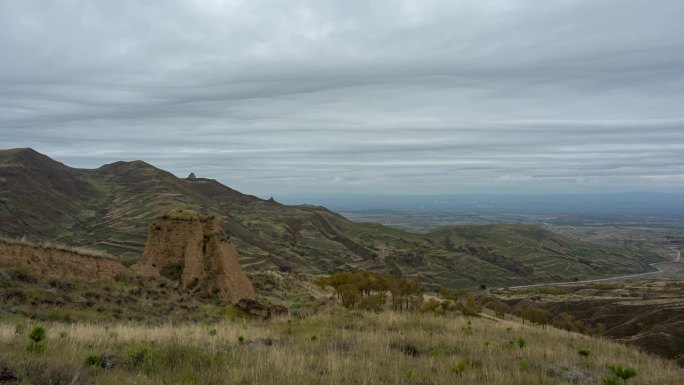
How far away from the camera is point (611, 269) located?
15675cm

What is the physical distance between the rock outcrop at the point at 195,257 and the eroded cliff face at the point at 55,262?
3.81 meters

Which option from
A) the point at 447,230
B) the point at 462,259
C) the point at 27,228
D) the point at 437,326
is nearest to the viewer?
the point at 437,326

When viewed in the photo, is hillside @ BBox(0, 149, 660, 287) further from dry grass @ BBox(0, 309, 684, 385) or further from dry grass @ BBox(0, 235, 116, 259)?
dry grass @ BBox(0, 309, 684, 385)

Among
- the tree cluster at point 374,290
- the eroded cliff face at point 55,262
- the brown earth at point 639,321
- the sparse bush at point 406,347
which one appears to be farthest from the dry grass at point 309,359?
the brown earth at point 639,321

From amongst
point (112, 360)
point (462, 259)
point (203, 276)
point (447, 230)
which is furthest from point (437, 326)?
point (447, 230)

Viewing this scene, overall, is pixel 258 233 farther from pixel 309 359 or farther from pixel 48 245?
pixel 309 359

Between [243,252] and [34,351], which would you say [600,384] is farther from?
[243,252]

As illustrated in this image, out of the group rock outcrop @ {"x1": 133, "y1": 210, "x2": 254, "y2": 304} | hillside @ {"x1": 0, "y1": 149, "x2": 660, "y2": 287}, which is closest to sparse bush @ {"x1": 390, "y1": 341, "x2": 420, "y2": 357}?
rock outcrop @ {"x1": 133, "y1": 210, "x2": 254, "y2": 304}

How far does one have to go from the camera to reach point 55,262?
782 inches

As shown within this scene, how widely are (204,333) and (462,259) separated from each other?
438 ft

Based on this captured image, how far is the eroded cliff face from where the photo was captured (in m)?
18.3

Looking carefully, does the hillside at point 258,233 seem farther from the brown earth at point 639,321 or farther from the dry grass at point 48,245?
the dry grass at point 48,245

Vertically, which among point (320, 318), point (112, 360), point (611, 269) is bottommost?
point (611, 269)

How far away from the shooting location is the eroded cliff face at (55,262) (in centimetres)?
1830
